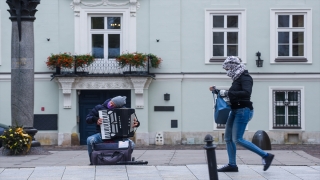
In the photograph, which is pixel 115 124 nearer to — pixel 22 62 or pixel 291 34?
pixel 22 62

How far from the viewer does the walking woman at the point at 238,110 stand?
11.5 metres

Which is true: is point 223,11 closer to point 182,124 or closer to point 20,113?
point 182,124

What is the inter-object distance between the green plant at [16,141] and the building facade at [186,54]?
34.6 feet

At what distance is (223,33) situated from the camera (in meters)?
27.9

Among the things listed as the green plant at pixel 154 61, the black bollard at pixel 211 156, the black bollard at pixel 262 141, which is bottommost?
the black bollard at pixel 262 141

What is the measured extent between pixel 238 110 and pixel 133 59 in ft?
51.1

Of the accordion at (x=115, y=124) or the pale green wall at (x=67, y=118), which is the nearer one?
the accordion at (x=115, y=124)

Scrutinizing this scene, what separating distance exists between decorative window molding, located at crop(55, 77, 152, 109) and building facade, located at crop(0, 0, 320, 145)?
0.35 metres

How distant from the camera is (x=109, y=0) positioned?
27703 mm

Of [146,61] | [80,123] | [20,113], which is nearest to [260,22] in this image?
[146,61]

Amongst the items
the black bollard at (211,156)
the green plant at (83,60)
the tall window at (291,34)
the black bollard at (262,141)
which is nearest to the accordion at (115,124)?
the black bollard at (211,156)

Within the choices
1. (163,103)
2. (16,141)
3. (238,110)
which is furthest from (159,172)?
(163,103)

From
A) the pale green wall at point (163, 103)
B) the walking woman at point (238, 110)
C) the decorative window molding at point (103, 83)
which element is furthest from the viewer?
the pale green wall at point (163, 103)

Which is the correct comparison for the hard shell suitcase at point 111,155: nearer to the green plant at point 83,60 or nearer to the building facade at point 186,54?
the green plant at point 83,60
